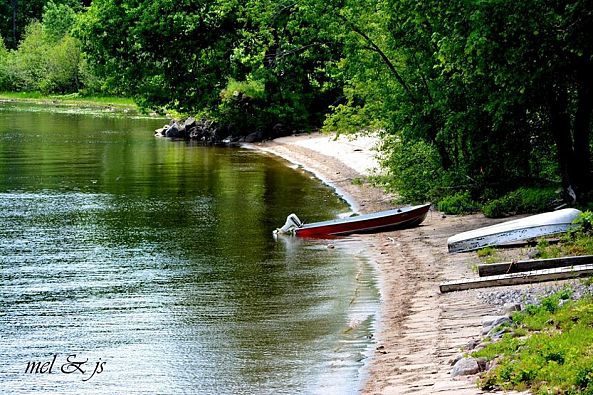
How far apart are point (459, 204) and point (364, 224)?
267 centimetres

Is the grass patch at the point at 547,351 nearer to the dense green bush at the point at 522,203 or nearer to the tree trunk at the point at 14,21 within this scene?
the dense green bush at the point at 522,203

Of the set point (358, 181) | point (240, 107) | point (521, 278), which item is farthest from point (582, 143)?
point (240, 107)

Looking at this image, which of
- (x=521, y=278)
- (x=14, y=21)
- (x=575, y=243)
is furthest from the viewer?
(x=14, y=21)

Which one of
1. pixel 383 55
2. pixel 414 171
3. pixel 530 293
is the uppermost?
pixel 383 55

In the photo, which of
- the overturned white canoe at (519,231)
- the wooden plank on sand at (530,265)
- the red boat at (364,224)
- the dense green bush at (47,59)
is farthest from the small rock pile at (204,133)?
the dense green bush at (47,59)

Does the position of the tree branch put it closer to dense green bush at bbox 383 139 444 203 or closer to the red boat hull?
dense green bush at bbox 383 139 444 203

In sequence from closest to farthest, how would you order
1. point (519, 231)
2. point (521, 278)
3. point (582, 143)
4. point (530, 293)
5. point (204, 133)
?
point (530, 293) < point (521, 278) < point (519, 231) < point (582, 143) < point (204, 133)

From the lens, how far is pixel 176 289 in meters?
20.3

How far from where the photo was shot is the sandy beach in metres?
13.2

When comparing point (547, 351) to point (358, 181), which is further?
point (358, 181)

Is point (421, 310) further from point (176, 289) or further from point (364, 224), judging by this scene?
point (364, 224)

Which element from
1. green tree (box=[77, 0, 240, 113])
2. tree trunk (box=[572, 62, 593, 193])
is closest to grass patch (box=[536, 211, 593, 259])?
tree trunk (box=[572, 62, 593, 193])

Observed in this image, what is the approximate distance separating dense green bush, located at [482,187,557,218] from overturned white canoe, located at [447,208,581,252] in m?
3.13

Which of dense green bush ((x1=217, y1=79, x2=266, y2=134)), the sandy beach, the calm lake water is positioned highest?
dense green bush ((x1=217, y1=79, x2=266, y2=134))
